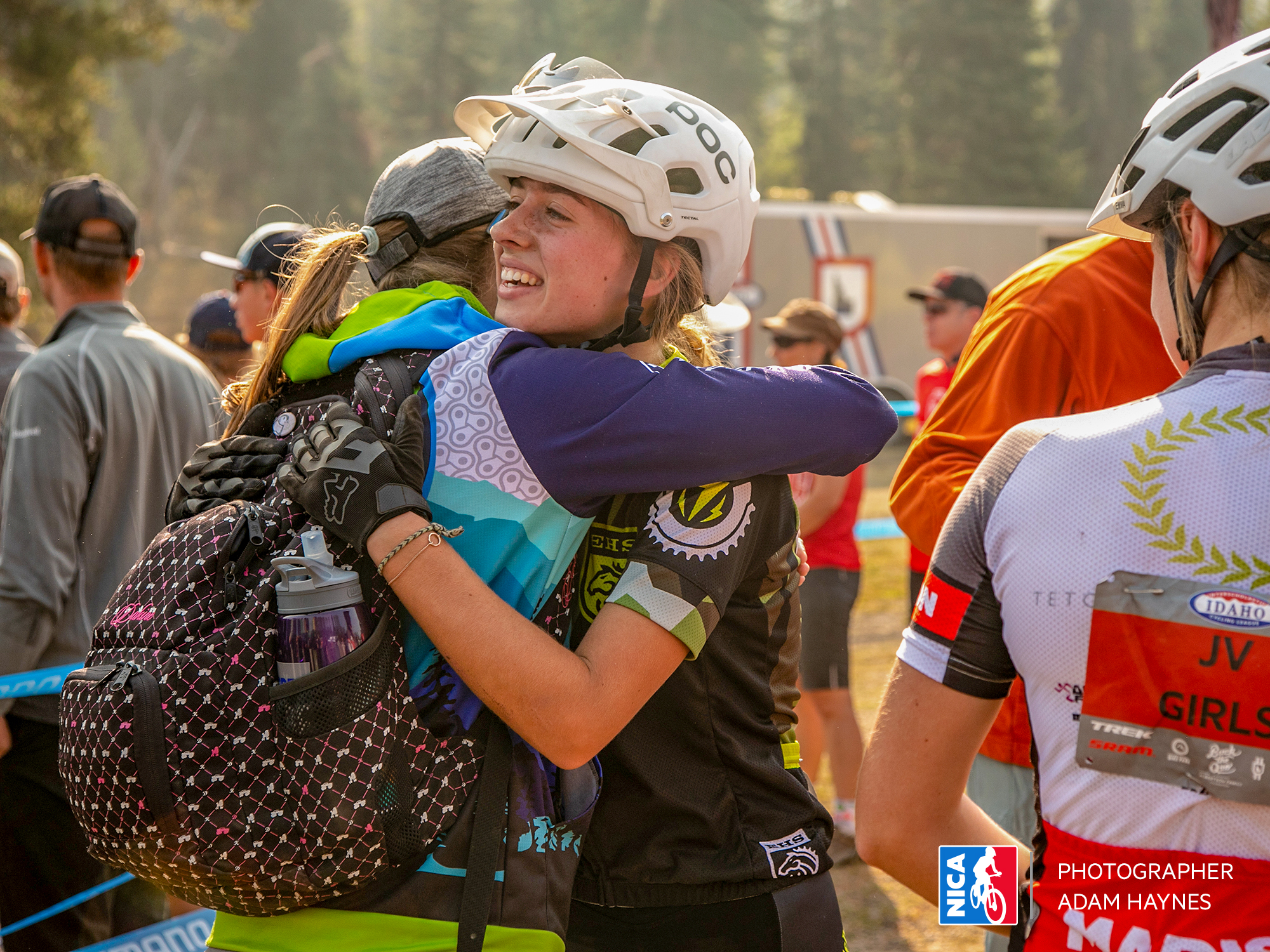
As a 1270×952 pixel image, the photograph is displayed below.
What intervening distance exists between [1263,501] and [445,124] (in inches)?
2218

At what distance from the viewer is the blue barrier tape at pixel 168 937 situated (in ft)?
13.2

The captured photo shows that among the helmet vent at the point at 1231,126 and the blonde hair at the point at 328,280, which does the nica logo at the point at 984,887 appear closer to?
the helmet vent at the point at 1231,126

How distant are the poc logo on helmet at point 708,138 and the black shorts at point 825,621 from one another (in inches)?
176

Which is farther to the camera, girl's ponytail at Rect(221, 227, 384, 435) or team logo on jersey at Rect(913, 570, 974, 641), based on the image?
girl's ponytail at Rect(221, 227, 384, 435)

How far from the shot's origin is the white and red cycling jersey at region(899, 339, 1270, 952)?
58.8 inches

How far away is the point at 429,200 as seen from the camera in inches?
88.8

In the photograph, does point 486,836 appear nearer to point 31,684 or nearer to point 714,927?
point 714,927

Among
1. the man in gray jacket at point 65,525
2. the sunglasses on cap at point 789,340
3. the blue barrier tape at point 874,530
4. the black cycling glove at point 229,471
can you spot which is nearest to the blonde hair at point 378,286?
the black cycling glove at point 229,471

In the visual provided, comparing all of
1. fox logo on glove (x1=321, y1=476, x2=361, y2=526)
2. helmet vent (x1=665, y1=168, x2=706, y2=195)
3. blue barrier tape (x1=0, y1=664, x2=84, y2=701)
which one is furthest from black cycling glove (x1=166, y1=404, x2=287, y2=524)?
blue barrier tape (x1=0, y1=664, x2=84, y2=701)

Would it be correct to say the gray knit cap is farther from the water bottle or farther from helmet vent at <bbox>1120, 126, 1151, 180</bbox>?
helmet vent at <bbox>1120, 126, 1151, 180</bbox>

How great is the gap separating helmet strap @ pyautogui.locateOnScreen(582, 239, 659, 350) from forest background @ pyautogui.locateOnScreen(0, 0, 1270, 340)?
1910 inches

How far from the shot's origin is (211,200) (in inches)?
2320

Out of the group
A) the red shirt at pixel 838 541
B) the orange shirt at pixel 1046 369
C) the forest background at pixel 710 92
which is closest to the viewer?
the orange shirt at pixel 1046 369


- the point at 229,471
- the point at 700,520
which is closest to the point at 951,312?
the point at 700,520
